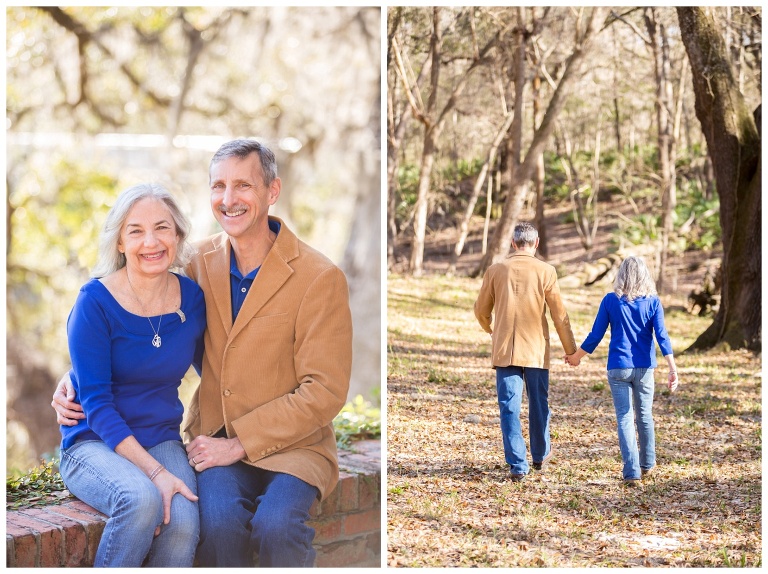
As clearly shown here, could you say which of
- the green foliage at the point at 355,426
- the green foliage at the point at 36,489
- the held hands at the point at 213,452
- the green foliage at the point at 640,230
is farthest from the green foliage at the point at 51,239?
the green foliage at the point at 640,230

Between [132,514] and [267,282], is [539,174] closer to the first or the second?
[267,282]

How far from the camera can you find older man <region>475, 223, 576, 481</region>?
311 centimetres

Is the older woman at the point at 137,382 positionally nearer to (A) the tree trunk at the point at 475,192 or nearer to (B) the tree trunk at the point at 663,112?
(A) the tree trunk at the point at 475,192

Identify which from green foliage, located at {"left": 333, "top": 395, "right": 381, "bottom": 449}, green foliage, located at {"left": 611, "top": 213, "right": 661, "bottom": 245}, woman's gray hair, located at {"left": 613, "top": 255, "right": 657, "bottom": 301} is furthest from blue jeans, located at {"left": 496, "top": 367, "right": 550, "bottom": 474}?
green foliage, located at {"left": 611, "top": 213, "right": 661, "bottom": 245}

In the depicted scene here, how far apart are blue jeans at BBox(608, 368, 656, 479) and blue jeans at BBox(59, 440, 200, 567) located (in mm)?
1587

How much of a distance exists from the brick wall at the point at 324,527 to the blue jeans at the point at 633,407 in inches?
36.9

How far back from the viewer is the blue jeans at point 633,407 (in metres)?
3.15

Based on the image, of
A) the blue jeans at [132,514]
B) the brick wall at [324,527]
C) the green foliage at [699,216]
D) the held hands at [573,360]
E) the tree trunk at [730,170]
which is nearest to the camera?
the blue jeans at [132,514]

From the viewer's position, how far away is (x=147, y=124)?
21.5 feet

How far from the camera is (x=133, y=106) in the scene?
6477mm

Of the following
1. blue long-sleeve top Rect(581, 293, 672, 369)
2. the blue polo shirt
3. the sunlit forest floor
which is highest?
the blue polo shirt

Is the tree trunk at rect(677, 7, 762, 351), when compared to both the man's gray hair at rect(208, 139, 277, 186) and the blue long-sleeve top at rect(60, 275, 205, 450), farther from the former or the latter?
the blue long-sleeve top at rect(60, 275, 205, 450)

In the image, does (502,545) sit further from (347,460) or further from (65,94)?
(65,94)

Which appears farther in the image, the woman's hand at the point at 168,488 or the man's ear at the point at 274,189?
the man's ear at the point at 274,189
